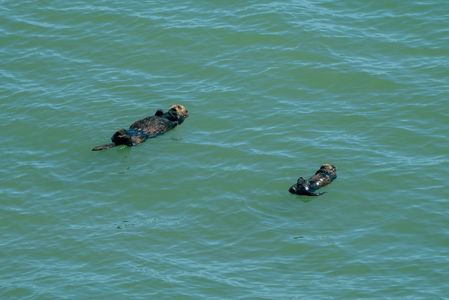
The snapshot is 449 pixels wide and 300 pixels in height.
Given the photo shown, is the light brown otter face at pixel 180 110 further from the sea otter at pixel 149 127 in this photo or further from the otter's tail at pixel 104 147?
the otter's tail at pixel 104 147

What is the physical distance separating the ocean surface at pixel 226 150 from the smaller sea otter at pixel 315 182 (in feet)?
1.08

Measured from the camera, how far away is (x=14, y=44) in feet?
123

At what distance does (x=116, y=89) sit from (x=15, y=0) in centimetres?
730

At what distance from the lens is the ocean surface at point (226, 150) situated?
26.6m

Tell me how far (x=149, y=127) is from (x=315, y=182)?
5.24m

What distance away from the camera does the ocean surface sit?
26.6m

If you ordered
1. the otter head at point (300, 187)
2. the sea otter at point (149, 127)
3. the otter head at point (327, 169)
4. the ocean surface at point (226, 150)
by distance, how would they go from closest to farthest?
1. the ocean surface at point (226, 150)
2. the otter head at point (300, 187)
3. the otter head at point (327, 169)
4. the sea otter at point (149, 127)

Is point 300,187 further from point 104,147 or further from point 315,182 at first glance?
point 104,147

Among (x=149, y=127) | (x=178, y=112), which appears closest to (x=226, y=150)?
(x=178, y=112)

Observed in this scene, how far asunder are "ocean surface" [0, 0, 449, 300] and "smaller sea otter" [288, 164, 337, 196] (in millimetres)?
328

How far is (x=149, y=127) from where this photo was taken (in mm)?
31703

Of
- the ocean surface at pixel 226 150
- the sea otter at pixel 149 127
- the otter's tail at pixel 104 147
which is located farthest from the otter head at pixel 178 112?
the otter's tail at pixel 104 147

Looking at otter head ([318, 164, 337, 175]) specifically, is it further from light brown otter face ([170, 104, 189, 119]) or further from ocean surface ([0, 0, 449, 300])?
light brown otter face ([170, 104, 189, 119])

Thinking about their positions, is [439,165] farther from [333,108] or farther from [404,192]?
[333,108]
